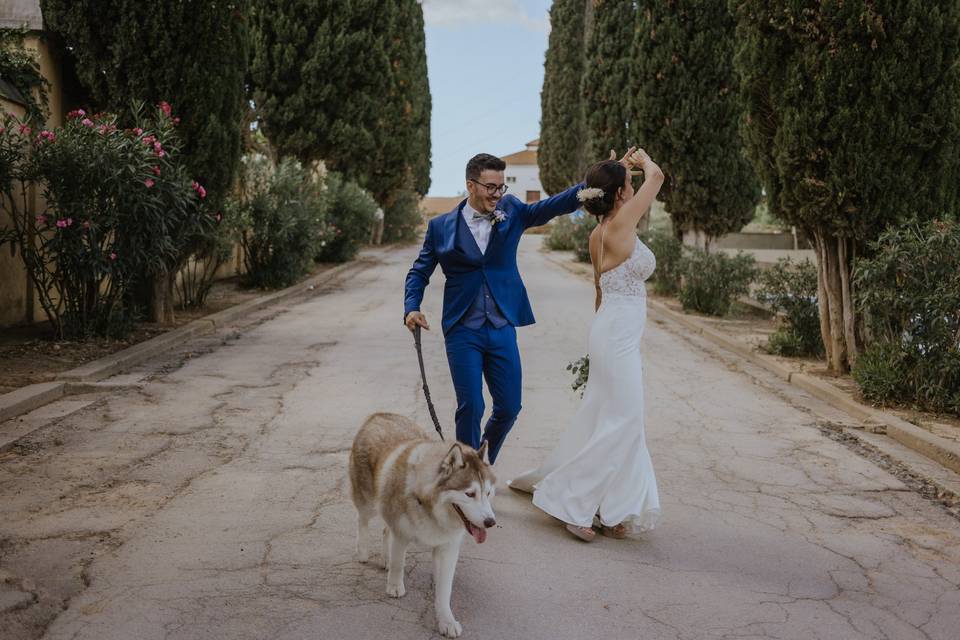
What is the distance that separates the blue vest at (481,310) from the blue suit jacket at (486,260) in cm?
2

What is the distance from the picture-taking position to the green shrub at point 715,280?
16344 mm

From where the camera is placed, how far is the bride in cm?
535

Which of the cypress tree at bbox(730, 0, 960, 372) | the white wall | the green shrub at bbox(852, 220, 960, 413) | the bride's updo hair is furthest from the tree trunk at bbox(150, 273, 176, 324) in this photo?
the white wall

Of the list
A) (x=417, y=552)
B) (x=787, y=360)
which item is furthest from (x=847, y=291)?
(x=417, y=552)

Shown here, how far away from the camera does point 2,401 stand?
805cm

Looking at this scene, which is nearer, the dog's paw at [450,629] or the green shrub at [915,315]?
the dog's paw at [450,629]

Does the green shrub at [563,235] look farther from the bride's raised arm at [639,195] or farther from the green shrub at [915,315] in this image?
the bride's raised arm at [639,195]

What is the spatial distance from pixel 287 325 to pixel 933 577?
11.5m

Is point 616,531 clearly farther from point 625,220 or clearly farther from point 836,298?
point 836,298

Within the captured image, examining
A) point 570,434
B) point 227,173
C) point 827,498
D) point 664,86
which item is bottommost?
point 827,498

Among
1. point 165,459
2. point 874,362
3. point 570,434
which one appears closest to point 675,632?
point 570,434

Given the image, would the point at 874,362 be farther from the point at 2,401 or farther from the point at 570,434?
the point at 2,401

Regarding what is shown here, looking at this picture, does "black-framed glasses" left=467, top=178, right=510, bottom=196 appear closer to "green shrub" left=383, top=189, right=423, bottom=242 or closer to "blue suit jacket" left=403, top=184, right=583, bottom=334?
"blue suit jacket" left=403, top=184, right=583, bottom=334

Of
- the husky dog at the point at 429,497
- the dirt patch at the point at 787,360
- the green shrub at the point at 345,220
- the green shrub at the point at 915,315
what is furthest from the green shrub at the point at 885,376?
the green shrub at the point at 345,220
